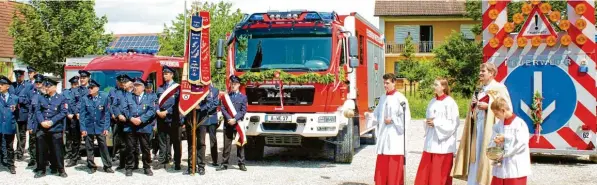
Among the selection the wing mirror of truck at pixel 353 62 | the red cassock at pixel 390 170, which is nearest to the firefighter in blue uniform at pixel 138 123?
the wing mirror of truck at pixel 353 62

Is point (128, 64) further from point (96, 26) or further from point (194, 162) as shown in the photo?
point (96, 26)

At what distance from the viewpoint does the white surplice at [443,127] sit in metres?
8.22

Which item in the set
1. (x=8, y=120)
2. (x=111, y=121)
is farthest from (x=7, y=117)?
(x=111, y=121)

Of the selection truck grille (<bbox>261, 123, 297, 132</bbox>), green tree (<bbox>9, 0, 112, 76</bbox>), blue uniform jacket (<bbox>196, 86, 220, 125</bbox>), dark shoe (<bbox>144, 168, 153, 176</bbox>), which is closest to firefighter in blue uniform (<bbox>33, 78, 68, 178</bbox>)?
dark shoe (<bbox>144, 168, 153, 176</bbox>)

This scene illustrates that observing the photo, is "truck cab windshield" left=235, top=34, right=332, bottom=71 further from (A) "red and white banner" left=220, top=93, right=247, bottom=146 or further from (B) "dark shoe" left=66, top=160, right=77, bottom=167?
(B) "dark shoe" left=66, top=160, right=77, bottom=167

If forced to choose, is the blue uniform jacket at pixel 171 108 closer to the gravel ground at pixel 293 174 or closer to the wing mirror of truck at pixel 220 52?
the gravel ground at pixel 293 174

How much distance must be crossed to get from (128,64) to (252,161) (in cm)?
363

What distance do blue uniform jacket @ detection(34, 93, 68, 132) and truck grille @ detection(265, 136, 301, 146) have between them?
335 cm

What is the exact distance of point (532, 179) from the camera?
10.1 meters

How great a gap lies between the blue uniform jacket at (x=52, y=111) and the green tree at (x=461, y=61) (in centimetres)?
2390

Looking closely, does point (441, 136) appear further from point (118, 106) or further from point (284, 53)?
point (118, 106)

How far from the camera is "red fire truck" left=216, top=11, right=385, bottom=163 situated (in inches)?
440

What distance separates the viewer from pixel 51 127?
10422mm

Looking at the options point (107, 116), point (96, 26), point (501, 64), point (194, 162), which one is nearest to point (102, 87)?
point (107, 116)
